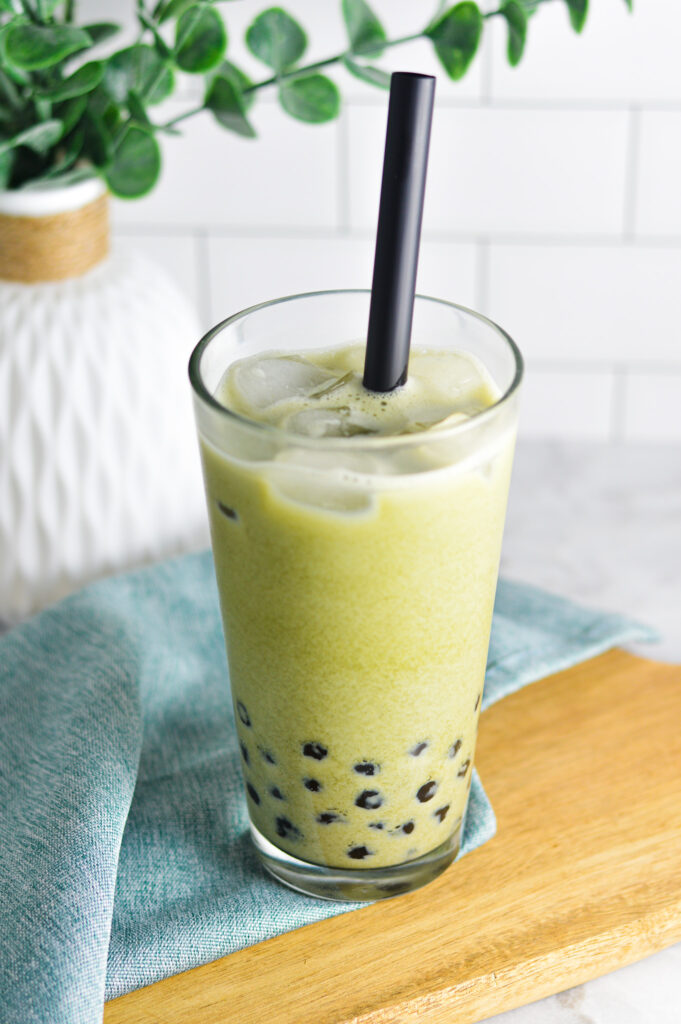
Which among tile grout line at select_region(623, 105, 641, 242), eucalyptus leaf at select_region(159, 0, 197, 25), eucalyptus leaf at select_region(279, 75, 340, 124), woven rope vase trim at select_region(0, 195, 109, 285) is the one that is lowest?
tile grout line at select_region(623, 105, 641, 242)

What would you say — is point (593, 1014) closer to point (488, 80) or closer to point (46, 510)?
point (46, 510)

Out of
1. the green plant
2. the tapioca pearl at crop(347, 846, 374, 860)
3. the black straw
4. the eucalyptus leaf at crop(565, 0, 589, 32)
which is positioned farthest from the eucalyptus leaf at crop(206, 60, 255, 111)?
the tapioca pearl at crop(347, 846, 374, 860)

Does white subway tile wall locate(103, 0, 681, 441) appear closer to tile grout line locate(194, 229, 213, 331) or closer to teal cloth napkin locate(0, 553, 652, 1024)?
tile grout line locate(194, 229, 213, 331)

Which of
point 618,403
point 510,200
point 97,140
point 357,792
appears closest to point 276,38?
point 97,140

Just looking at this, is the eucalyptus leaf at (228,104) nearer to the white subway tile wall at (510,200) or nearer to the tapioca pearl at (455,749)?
the white subway tile wall at (510,200)

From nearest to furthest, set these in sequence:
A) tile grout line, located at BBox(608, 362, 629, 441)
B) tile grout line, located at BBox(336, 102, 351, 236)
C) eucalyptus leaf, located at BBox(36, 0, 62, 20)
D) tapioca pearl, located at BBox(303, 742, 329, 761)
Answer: tapioca pearl, located at BBox(303, 742, 329, 761) → eucalyptus leaf, located at BBox(36, 0, 62, 20) → tile grout line, located at BBox(336, 102, 351, 236) → tile grout line, located at BBox(608, 362, 629, 441)

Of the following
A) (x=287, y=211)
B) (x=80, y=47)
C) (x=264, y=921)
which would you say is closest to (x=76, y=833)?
(x=264, y=921)
